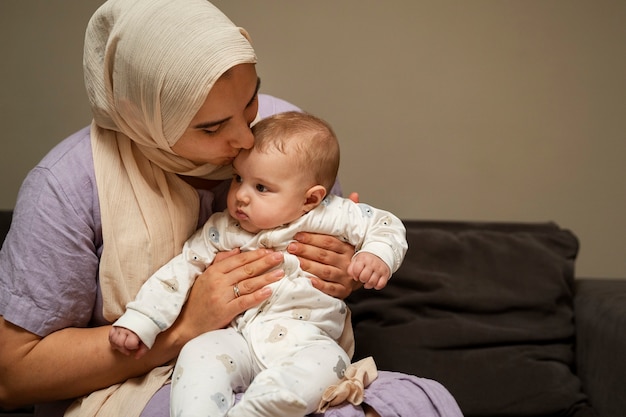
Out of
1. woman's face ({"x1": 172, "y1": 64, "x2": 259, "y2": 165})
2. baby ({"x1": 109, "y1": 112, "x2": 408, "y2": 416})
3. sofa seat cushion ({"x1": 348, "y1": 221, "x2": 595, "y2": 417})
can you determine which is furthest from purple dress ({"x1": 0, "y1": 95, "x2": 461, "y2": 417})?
sofa seat cushion ({"x1": 348, "y1": 221, "x2": 595, "y2": 417})

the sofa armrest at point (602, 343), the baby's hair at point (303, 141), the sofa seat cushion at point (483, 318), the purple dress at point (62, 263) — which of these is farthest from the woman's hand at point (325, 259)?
the sofa armrest at point (602, 343)

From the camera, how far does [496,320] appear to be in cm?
198

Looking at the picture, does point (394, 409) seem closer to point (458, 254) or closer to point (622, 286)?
point (458, 254)

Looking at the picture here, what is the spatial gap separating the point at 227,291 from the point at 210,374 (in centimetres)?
20

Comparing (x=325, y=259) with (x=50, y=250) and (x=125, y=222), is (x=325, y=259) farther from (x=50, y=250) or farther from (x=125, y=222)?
(x=50, y=250)

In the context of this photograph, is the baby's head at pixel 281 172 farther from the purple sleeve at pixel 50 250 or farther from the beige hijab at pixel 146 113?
the purple sleeve at pixel 50 250

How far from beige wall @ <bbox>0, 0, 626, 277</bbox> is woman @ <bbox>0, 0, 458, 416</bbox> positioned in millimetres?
801

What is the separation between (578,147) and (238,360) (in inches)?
59.8

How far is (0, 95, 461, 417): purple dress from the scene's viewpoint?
4.48ft

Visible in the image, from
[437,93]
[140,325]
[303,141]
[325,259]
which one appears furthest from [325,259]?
[437,93]

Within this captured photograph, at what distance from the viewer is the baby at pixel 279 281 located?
1.26 m

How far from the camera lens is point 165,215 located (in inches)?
56.7

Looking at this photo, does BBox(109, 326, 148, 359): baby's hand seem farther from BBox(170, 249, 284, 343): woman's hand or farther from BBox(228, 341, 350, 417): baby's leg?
BBox(228, 341, 350, 417): baby's leg

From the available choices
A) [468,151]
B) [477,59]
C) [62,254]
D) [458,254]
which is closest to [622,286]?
[458,254]
